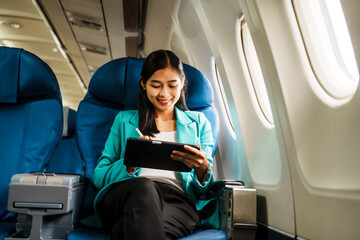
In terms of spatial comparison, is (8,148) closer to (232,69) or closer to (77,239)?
(77,239)

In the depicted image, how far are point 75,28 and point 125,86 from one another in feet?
15.3

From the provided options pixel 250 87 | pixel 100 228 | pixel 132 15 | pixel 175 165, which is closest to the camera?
pixel 175 165

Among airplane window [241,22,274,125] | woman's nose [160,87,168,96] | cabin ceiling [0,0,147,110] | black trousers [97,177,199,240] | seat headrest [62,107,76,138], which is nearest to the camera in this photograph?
black trousers [97,177,199,240]

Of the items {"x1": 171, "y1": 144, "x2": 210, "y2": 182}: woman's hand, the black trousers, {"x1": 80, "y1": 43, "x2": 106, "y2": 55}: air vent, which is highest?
{"x1": 80, "y1": 43, "x2": 106, "y2": 55}: air vent

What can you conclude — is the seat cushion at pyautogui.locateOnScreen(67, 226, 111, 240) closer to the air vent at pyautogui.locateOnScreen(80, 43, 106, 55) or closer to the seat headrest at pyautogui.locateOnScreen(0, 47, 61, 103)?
the seat headrest at pyautogui.locateOnScreen(0, 47, 61, 103)

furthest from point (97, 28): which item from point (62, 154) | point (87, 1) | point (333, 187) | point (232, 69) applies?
point (333, 187)

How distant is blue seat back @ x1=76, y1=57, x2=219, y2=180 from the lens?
2227 millimetres

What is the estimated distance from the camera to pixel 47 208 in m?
1.67

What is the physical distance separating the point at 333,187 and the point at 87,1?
4.76 meters

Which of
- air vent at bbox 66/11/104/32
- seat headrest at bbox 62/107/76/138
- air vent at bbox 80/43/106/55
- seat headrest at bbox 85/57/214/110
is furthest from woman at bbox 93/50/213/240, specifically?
air vent at bbox 80/43/106/55

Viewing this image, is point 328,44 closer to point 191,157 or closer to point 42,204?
point 191,157

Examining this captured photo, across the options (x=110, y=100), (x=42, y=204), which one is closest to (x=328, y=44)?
(x=110, y=100)

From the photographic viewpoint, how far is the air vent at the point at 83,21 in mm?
5789

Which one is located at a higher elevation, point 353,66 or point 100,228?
point 353,66
